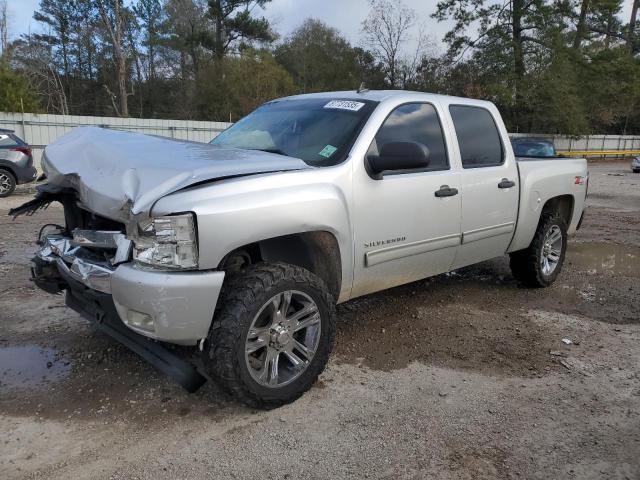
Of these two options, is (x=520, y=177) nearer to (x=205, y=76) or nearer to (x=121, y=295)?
(x=121, y=295)

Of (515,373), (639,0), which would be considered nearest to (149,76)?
(639,0)

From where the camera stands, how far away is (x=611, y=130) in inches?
2023

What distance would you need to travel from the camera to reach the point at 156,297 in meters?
2.65

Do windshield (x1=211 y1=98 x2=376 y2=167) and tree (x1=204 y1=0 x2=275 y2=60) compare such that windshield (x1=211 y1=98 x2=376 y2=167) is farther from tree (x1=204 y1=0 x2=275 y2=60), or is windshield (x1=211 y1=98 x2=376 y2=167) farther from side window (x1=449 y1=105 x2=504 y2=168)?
tree (x1=204 y1=0 x2=275 y2=60)

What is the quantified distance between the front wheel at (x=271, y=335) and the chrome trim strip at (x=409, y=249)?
0.55 meters

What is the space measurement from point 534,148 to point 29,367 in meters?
17.5

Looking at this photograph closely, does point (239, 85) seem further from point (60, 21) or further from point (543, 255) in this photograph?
point (543, 255)

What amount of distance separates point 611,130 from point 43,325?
56.7 m

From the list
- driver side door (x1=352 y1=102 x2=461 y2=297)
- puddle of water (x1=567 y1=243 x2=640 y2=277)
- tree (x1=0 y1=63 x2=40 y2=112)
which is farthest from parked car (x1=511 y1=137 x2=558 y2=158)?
tree (x1=0 y1=63 x2=40 y2=112)

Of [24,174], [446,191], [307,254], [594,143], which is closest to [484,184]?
[446,191]

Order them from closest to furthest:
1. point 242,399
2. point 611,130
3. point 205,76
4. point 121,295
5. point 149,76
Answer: point 121,295 → point 242,399 → point 205,76 → point 149,76 → point 611,130

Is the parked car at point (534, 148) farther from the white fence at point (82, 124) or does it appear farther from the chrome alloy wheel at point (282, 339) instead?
the chrome alloy wheel at point (282, 339)

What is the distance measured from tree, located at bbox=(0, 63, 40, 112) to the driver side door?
80.5 ft

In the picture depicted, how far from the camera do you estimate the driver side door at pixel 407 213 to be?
361cm
